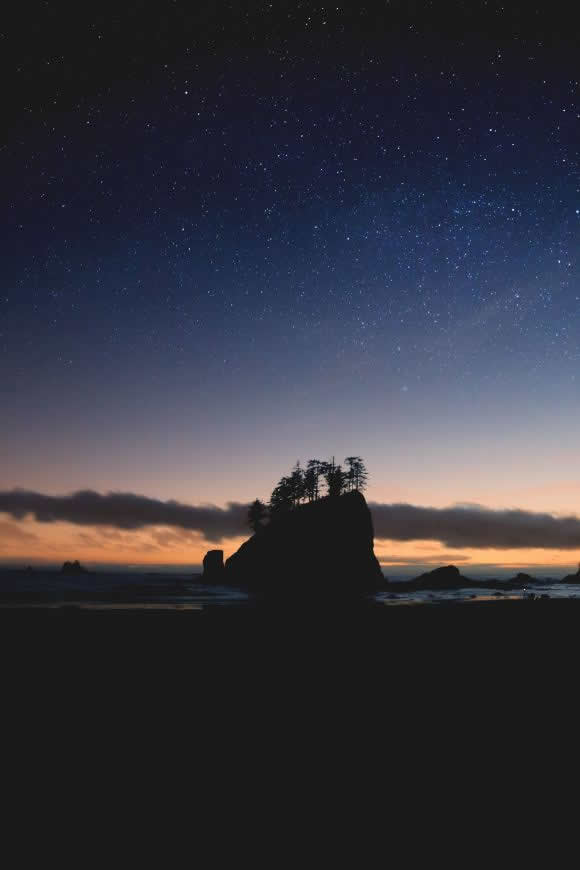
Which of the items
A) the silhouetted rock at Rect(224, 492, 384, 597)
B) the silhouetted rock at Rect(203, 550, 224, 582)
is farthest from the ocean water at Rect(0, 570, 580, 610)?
the silhouetted rock at Rect(203, 550, 224, 582)

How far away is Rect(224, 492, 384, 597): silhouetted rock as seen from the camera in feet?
197

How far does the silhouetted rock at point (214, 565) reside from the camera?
76500 mm

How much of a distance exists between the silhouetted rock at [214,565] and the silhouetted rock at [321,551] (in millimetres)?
11513

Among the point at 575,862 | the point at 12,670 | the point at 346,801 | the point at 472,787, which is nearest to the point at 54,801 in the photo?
the point at 346,801

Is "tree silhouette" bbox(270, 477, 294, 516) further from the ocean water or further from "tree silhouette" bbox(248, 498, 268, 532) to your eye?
the ocean water

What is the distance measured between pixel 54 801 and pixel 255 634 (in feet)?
37.1

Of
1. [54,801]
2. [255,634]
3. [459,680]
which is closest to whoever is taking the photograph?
[54,801]

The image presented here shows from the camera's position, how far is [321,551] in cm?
6109

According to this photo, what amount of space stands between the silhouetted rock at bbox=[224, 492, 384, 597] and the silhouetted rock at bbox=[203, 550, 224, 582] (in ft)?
37.8

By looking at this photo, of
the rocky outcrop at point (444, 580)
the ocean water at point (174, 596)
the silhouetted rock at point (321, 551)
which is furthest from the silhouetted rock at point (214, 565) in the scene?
the rocky outcrop at point (444, 580)

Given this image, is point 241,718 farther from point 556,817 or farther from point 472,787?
point 556,817

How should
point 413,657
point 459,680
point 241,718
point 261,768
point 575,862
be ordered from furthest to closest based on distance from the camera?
point 413,657 → point 459,680 → point 241,718 → point 261,768 → point 575,862

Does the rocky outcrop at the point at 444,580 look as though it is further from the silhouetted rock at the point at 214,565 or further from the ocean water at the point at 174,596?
the silhouetted rock at the point at 214,565

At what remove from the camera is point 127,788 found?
435 cm
